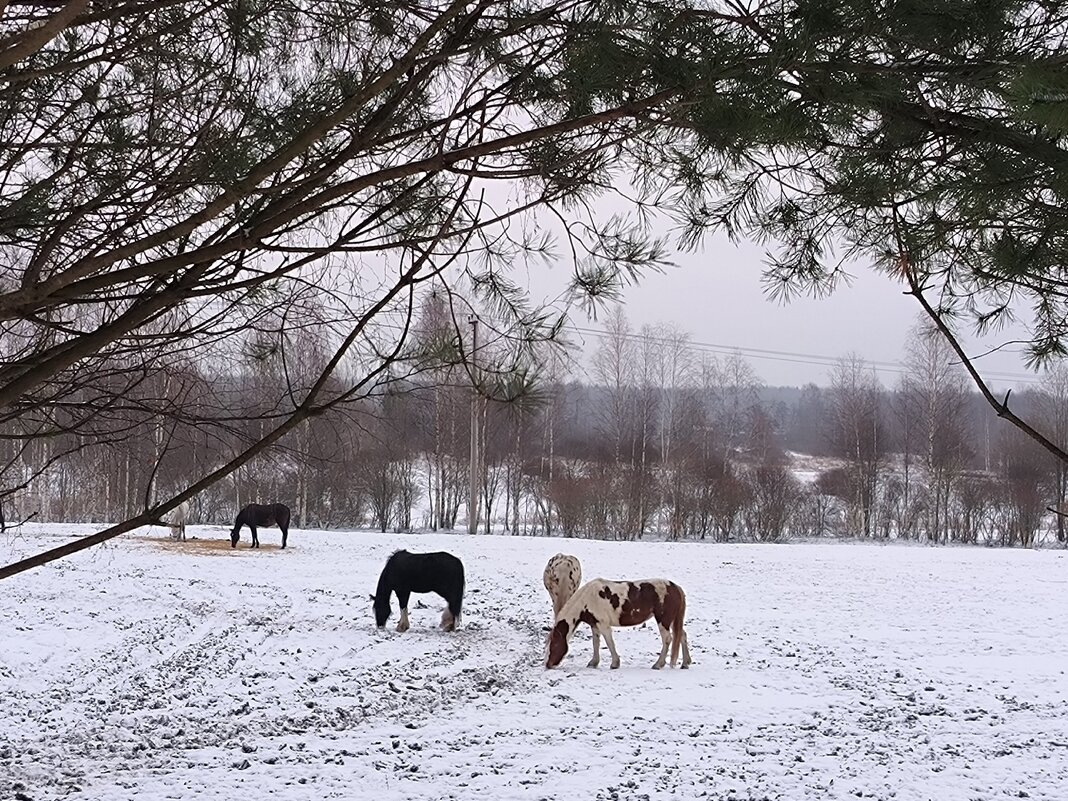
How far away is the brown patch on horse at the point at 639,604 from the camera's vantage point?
30.1 ft

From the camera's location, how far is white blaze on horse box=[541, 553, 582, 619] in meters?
10.9

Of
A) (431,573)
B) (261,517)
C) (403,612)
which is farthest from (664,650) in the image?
(261,517)

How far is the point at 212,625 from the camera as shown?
1128 cm

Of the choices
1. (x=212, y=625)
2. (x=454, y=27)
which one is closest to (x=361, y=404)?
(x=454, y=27)

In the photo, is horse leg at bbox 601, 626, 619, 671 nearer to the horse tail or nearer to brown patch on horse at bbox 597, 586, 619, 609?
brown patch on horse at bbox 597, 586, 619, 609

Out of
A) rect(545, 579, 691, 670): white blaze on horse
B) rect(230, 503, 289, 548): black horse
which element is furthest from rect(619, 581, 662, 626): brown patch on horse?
rect(230, 503, 289, 548): black horse

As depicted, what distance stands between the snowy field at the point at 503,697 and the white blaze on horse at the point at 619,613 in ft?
0.84

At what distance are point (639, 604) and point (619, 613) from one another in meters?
0.21

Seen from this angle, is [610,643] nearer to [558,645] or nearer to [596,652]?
[596,652]

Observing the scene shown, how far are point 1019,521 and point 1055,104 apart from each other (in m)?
34.4

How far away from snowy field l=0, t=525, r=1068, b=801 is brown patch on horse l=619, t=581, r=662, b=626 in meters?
Answer: 0.50

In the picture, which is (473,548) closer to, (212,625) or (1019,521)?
(212,625)

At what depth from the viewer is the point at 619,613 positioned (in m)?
9.16

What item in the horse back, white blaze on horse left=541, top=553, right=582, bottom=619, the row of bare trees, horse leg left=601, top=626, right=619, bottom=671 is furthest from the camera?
the row of bare trees
